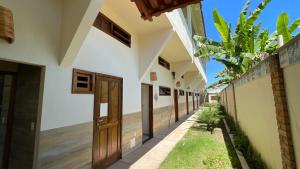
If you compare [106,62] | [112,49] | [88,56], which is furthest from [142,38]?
[88,56]

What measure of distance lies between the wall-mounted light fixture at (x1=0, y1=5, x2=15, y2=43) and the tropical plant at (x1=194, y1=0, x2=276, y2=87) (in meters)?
5.59

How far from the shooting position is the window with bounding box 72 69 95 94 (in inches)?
126

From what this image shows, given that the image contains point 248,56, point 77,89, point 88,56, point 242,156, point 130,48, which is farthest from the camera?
point 130,48

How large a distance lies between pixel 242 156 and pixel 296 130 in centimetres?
266

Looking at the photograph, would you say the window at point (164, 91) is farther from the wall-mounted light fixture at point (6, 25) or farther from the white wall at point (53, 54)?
the wall-mounted light fixture at point (6, 25)

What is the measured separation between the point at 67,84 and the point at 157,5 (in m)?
2.20

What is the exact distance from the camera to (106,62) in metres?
4.10

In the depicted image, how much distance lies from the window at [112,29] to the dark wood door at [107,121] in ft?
3.97

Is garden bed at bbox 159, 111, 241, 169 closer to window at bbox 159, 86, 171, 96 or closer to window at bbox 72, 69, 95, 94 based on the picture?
window at bbox 72, 69, 95, 94

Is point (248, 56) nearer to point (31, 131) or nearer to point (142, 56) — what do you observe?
point (142, 56)

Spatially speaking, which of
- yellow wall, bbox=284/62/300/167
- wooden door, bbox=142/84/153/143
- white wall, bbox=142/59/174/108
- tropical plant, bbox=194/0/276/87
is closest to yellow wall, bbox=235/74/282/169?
yellow wall, bbox=284/62/300/167

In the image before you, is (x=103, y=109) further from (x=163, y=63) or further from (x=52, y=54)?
(x=163, y=63)

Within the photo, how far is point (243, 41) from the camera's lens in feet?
18.2

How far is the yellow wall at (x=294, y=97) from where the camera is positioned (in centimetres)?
170
